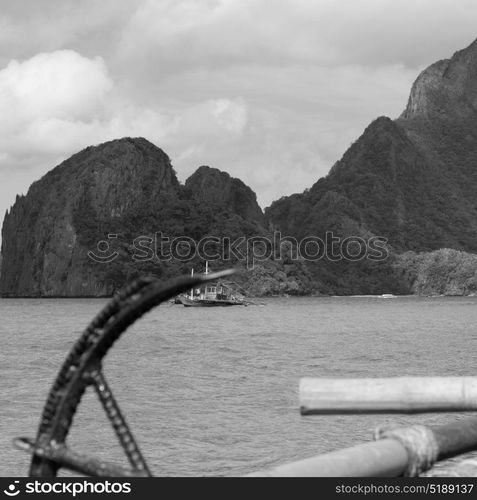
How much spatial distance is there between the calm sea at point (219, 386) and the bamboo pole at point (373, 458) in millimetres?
11906

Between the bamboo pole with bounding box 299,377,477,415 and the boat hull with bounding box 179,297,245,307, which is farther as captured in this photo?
the boat hull with bounding box 179,297,245,307

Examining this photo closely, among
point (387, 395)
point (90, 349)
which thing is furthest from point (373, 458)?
point (90, 349)

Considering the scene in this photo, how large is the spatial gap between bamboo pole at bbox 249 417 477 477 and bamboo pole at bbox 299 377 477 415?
17cm

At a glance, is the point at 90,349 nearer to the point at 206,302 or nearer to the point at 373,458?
the point at 373,458

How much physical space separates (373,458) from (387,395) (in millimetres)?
821

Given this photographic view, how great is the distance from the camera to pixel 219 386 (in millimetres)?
32531

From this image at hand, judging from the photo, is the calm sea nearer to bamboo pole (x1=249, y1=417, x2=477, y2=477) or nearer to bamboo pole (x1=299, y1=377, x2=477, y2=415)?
bamboo pole (x1=299, y1=377, x2=477, y2=415)

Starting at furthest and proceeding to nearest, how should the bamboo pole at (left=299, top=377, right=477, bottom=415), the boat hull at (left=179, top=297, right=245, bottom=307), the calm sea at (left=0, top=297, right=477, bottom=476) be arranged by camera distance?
the boat hull at (left=179, top=297, right=245, bottom=307) < the calm sea at (left=0, top=297, right=477, bottom=476) < the bamboo pole at (left=299, top=377, right=477, bottom=415)

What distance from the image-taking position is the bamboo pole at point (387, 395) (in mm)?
5000

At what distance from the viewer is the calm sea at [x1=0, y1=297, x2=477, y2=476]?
19.1 m

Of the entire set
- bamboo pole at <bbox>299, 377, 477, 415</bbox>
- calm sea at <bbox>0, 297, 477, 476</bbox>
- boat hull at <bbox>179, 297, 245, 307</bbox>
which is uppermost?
boat hull at <bbox>179, 297, 245, 307</bbox>
